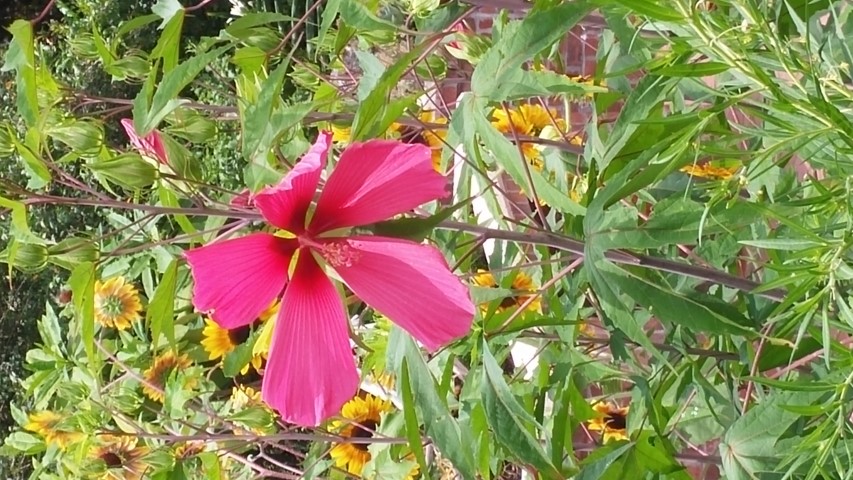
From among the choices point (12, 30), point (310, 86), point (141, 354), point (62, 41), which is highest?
Result: point (12, 30)

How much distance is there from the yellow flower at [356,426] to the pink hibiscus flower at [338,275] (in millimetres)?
504

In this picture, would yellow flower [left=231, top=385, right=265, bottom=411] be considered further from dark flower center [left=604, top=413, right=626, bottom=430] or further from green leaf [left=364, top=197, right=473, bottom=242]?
green leaf [left=364, top=197, right=473, bottom=242]

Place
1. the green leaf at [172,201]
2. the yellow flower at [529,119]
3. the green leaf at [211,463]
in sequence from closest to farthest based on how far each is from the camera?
the green leaf at [172,201]
the green leaf at [211,463]
the yellow flower at [529,119]

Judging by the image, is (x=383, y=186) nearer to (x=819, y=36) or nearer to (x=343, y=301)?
(x=343, y=301)

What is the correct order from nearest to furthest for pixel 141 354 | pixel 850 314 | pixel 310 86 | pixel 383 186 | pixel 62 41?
pixel 850 314 < pixel 383 186 < pixel 310 86 < pixel 141 354 < pixel 62 41

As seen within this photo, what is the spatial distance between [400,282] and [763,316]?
9.7 inches

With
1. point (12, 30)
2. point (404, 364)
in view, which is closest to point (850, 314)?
point (404, 364)

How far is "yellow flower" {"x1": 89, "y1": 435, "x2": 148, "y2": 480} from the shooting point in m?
1.02

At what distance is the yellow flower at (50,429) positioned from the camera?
39.2 inches

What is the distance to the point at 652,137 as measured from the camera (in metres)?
0.50

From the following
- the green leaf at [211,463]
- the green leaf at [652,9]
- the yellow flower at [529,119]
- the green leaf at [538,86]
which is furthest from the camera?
the yellow flower at [529,119]

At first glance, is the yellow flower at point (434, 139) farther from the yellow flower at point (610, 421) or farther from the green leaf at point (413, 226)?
the green leaf at point (413, 226)

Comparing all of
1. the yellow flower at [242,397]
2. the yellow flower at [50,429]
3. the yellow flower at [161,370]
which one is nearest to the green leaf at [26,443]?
the yellow flower at [50,429]

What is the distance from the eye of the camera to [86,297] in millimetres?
502
